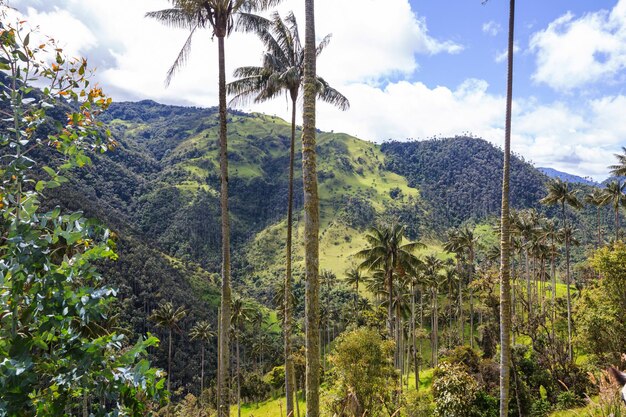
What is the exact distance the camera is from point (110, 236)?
3.48 meters

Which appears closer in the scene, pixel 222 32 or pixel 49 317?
pixel 49 317

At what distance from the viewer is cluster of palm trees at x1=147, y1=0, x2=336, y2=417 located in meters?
9.14

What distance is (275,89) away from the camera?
19.7 m

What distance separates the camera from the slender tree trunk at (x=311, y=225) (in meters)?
8.79

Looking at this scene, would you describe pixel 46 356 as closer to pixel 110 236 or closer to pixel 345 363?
pixel 110 236

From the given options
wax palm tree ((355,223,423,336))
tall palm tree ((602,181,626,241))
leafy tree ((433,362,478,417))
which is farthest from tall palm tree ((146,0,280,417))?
tall palm tree ((602,181,626,241))

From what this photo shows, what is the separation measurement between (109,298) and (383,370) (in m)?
26.4

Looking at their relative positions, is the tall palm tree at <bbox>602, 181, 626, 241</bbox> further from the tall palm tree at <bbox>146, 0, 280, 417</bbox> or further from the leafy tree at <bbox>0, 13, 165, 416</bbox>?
the leafy tree at <bbox>0, 13, 165, 416</bbox>

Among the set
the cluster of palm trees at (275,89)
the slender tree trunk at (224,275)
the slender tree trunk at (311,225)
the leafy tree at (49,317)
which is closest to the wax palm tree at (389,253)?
the cluster of palm trees at (275,89)

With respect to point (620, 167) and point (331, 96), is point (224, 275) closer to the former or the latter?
point (331, 96)

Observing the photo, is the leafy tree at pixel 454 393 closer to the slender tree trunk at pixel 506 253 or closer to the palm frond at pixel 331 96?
the slender tree trunk at pixel 506 253

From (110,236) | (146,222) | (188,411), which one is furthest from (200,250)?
(110,236)

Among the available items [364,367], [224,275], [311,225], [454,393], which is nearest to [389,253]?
[364,367]

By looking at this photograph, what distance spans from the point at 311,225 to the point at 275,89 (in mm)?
12318
